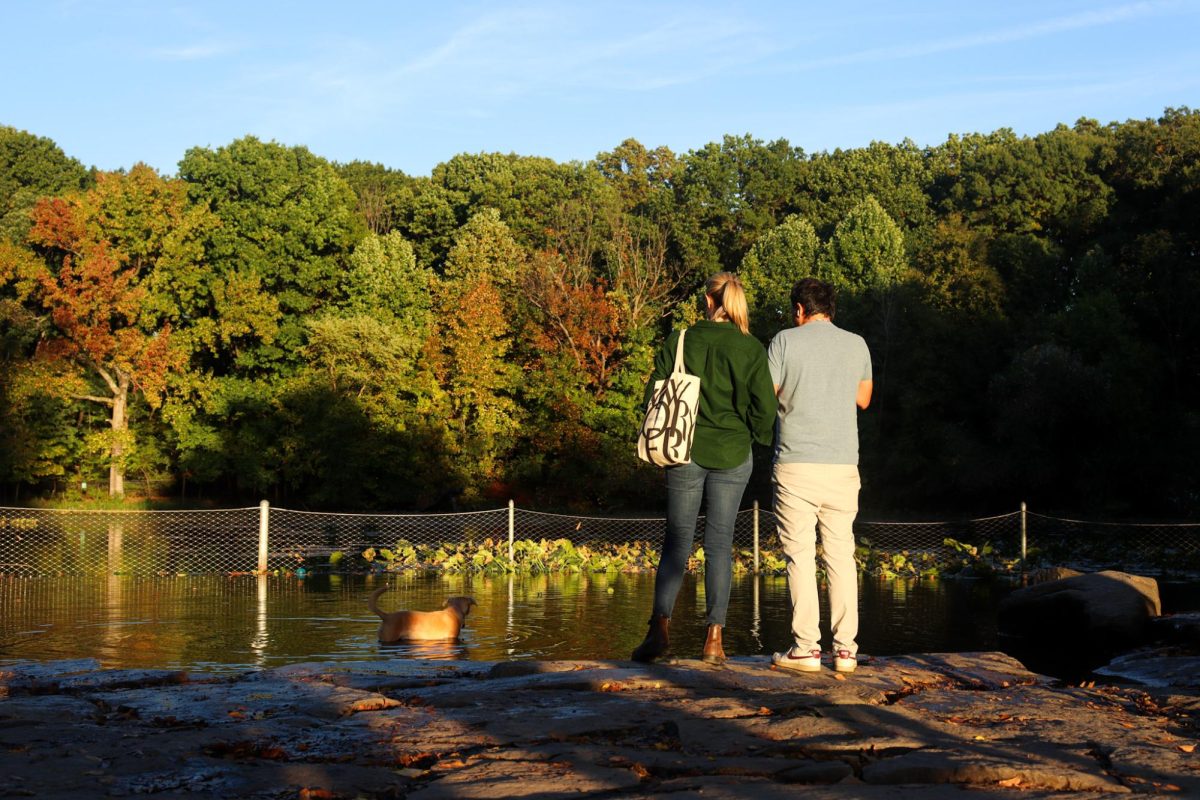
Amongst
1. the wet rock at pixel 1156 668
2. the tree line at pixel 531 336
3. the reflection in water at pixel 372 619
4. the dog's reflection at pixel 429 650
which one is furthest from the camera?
the tree line at pixel 531 336

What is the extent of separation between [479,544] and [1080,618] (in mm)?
13336

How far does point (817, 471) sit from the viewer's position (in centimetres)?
577

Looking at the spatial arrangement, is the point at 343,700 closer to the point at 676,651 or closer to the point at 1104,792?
the point at 1104,792

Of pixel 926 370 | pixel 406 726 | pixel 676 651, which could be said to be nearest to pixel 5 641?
pixel 676 651

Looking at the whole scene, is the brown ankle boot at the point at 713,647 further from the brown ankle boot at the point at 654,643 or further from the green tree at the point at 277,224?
the green tree at the point at 277,224

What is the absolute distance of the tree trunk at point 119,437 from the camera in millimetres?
42312

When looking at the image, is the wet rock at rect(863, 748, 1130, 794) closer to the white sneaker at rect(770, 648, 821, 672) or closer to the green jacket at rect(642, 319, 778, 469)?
the white sneaker at rect(770, 648, 821, 672)

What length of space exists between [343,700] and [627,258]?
4267cm

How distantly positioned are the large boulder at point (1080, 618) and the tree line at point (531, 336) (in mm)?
21676

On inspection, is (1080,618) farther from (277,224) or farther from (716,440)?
(277,224)

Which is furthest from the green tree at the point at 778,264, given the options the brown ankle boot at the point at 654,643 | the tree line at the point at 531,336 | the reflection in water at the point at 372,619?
the brown ankle boot at the point at 654,643

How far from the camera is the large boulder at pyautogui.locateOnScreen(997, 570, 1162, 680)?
9.68 metres

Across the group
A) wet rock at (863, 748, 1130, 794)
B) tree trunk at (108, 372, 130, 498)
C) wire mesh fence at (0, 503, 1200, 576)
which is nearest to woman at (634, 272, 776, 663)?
wet rock at (863, 748, 1130, 794)

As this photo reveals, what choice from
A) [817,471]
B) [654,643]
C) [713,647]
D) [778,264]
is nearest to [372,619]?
[654,643]
